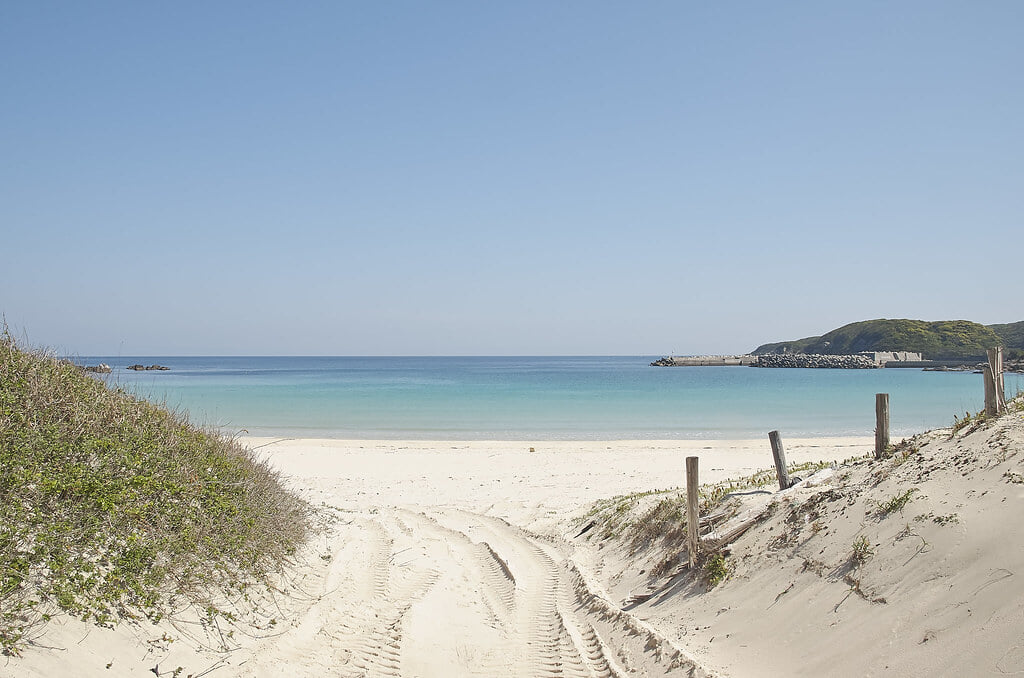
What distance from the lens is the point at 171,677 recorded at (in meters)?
5.29

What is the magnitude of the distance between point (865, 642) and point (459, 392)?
59.1 metres

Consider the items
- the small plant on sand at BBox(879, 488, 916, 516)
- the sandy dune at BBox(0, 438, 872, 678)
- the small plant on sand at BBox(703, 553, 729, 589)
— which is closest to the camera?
the sandy dune at BBox(0, 438, 872, 678)

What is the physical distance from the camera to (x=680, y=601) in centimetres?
788

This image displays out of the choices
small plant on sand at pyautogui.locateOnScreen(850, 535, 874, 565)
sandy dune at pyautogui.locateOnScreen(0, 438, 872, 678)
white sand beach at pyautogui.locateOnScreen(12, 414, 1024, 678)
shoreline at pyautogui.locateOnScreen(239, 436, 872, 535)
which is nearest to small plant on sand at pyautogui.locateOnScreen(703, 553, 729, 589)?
white sand beach at pyautogui.locateOnScreen(12, 414, 1024, 678)

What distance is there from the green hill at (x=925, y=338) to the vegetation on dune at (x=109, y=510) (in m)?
134

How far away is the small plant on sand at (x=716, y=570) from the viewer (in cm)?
779

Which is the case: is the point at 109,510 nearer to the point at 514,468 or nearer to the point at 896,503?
the point at 896,503

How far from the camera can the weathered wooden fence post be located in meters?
7.96

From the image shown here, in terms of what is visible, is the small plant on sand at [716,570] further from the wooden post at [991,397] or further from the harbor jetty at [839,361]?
the harbor jetty at [839,361]

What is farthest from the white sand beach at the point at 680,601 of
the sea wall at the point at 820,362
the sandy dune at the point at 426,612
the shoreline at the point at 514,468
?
the sea wall at the point at 820,362

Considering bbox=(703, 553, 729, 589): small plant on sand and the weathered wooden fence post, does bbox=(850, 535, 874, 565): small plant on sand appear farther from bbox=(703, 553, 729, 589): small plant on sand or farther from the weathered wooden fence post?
the weathered wooden fence post

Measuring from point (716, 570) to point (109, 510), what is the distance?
6.51 meters

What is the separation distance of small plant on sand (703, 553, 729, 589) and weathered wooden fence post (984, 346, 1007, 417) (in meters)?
3.68

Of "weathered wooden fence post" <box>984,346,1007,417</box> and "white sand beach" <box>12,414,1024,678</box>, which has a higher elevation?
"weathered wooden fence post" <box>984,346,1007,417</box>
